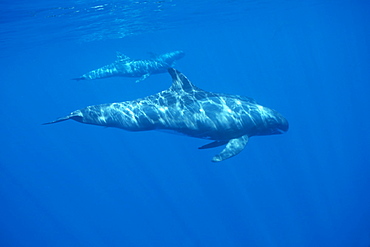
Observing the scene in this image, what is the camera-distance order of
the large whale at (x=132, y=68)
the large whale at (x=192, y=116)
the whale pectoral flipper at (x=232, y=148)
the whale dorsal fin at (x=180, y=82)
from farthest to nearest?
1. the large whale at (x=132, y=68)
2. the whale dorsal fin at (x=180, y=82)
3. the large whale at (x=192, y=116)
4. the whale pectoral flipper at (x=232, y=148)

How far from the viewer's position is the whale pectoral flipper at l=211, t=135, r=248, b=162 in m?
7.82

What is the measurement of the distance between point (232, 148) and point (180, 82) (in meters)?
2.81

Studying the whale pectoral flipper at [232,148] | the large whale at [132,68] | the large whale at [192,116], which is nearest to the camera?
the whale pectoral flipper at [232,148]

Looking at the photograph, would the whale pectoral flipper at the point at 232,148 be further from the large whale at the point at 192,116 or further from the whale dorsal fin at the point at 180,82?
the whale dorsal fin at the point at 180,82

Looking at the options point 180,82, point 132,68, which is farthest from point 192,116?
point 132,68

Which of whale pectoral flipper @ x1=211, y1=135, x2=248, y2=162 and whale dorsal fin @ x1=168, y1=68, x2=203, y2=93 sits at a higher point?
whale dorsal fin @ x1=168, y1=68, x2=203, y2=93

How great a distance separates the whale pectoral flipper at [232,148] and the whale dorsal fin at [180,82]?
7.37 ft

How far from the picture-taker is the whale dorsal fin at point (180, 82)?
8.65m

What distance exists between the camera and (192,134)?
880cm

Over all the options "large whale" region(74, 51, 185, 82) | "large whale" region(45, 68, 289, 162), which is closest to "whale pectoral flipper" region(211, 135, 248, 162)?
"large whale" region(45, 68, 289, 162)

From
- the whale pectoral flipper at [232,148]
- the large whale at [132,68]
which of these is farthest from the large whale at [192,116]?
the large whale at [132,68]

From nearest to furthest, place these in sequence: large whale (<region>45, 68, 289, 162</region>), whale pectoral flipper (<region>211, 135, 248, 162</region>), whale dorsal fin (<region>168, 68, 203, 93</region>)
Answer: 1. whale pectoral flipper (<region>211, 135, 248, 162</region>)
2. large whale (<region>45, 68, 289, 162</region>)
3. whale dorsal fin (<region>168, 68, 203, 93</region>)

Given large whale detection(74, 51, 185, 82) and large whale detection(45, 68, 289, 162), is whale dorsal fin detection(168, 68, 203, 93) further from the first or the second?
large whale detection(74, 51, 185, 82)

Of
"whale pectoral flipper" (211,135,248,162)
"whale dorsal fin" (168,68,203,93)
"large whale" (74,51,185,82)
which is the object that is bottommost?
"whale pectoral flipper" (211,135,248,162)
